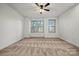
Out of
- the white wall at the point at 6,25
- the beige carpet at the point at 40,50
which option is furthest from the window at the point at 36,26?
the beige carpet at the point at 40,50

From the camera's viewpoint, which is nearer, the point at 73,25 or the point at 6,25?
the point at 6,25

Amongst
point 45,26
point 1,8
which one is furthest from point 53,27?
point 1,8

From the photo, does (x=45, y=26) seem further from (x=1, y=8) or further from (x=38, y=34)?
(x=1, y=8)

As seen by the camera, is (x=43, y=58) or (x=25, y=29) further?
(x=25, y=29)

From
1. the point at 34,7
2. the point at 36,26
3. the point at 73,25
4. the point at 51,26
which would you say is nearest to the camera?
the point at 73,25

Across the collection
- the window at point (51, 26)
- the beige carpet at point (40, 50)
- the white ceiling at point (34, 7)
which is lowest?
the beige carpet at point (40, 50)

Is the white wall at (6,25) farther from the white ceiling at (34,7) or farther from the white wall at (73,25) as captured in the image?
the white wall at (73,25)

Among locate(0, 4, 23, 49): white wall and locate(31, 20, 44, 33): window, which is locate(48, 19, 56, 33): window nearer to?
locate(31, 20, 44, 33): window

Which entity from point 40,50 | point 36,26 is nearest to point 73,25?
point 40,50

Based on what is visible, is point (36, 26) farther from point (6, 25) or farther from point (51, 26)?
point (6, 25)

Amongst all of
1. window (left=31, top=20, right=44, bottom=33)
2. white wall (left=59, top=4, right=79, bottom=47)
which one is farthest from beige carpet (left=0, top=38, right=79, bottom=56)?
window (left=31, top=20, right=44, bottom=33)

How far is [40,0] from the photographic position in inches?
42.0

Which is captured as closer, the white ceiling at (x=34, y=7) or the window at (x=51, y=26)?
the white ceiling at (x=34, y=7)

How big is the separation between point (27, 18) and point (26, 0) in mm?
11624
